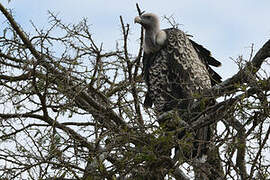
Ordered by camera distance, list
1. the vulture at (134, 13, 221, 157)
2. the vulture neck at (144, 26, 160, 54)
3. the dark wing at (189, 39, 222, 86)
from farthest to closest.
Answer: the vulture neck at (144, 26, 160, 54), the dark wing at (189, 39, 222, 86), the vulture at (134, 13, 221, 157)

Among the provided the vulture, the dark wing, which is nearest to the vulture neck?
the vulture

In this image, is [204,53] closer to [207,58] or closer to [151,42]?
[207,58]

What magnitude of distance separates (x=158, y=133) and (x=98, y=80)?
1.72 meters

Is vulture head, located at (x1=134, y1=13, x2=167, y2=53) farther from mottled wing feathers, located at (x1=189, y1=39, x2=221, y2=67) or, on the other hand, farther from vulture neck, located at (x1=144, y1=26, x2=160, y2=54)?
mottled wing feathers, located at (x1=189, y1=39, x2=221, y2=67)

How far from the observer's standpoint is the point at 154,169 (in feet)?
16.0

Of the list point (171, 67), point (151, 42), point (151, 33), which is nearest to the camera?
point (171, 67)

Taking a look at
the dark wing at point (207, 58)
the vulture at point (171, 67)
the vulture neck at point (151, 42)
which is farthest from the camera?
the vulture neck at point (151, 42)

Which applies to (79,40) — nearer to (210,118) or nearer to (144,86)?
(144,86)

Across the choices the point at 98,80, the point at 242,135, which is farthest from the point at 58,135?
the point at 242,135

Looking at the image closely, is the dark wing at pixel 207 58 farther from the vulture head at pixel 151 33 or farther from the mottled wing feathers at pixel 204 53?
the vulture head at pixel 151 33

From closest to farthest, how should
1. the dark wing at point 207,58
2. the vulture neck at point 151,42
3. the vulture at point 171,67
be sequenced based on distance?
the vulture at point 171,67 < the dark wing at point 207,58 < the vulture neck at point 151,42

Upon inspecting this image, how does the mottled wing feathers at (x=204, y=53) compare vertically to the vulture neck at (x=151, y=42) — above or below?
below

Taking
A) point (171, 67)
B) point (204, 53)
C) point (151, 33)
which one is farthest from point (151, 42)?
point (204, 53)

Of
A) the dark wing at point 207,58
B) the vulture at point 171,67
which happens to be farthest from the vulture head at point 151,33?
the dark wing at point 207,58
